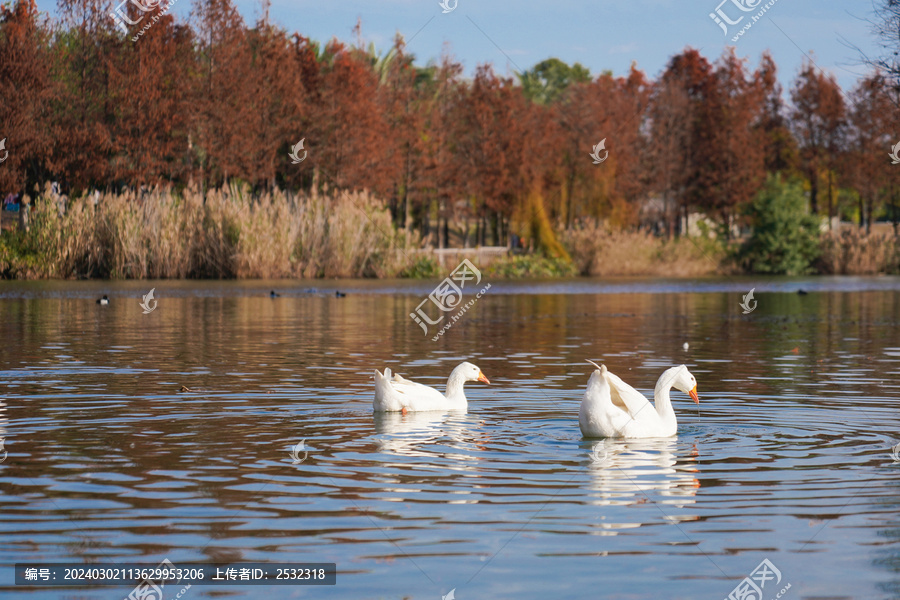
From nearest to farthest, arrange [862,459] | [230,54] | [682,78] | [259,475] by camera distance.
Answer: [259,475] < [862,459] < [230,54] < [682,78]

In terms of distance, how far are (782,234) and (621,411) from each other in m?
53.1

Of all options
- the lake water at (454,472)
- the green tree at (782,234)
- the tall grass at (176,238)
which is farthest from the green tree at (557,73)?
the lake water at (454,472)

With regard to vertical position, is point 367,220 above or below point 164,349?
above

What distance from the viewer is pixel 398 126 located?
58.7 metres

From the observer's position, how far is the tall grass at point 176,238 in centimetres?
4122

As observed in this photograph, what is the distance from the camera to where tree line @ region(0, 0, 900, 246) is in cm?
4812

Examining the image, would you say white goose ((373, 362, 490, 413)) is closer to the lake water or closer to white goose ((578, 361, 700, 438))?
the lake water

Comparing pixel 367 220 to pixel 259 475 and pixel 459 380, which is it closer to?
pixel 459 380

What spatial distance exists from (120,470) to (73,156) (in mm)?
40456

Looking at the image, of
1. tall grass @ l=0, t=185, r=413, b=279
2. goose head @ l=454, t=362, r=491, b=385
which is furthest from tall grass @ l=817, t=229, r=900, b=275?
goose head @ l=454, t=362, r=491, b=385

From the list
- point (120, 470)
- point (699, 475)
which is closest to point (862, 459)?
point (699, 475)

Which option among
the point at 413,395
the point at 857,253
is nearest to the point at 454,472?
the point at 413,395

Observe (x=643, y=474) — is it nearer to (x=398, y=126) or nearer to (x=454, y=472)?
(x=454, y=472)

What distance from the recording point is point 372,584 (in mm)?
5973
